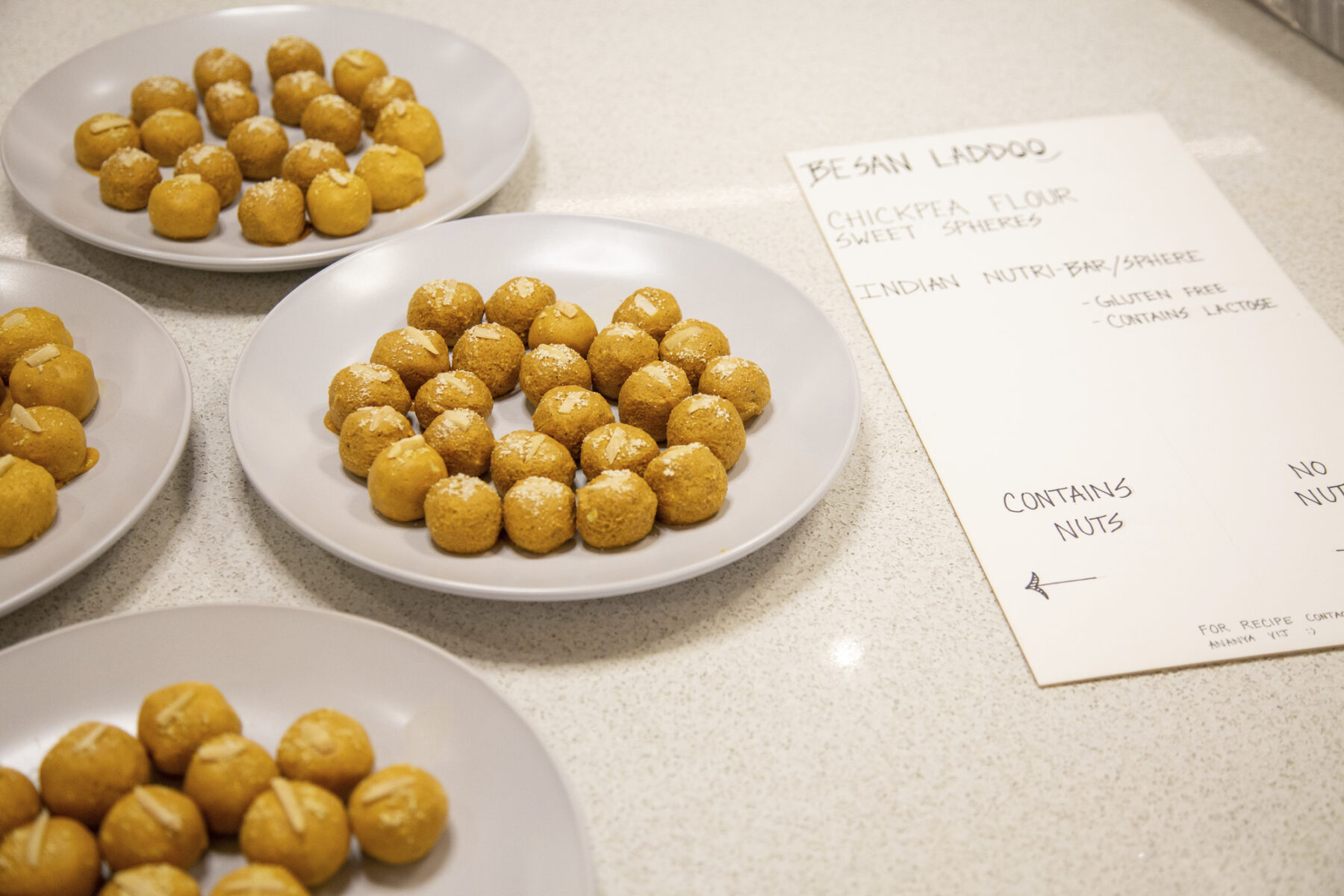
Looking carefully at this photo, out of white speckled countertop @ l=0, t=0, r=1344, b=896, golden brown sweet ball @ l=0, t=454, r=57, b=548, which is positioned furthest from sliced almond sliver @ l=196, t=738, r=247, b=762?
golden brown sweet ball @ l=0, t=454, r=57, b=548

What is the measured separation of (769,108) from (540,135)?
15.3 inches

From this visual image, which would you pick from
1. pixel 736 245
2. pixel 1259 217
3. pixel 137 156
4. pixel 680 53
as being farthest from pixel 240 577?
pixel 1259 217

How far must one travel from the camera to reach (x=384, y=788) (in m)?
0.69

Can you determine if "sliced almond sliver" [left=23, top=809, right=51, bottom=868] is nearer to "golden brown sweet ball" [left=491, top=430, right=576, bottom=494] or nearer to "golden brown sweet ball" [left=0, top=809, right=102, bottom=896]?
"golden brown sweet ball" [left=0, top=809, right=102, bottom=896]

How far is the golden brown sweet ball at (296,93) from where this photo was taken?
140 centimetres

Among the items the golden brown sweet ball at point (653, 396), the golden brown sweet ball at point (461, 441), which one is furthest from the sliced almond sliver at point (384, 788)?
the golden brown sweet ball at point (653, 396)

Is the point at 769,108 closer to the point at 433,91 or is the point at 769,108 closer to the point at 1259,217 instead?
the point at 433,91

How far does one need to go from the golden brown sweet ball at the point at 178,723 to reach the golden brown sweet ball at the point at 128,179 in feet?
2.52

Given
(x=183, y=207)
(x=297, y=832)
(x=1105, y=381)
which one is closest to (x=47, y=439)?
(x=183, y=207)

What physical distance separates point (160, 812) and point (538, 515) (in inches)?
14.3

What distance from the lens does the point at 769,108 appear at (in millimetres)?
1645

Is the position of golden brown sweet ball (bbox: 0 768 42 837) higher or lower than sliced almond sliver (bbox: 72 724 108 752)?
lower

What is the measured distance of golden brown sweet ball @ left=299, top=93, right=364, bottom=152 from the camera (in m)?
1.35

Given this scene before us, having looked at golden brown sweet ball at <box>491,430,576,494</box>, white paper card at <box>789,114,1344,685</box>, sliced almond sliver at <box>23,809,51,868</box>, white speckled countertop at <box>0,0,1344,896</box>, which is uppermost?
golden brown sweet ball at <box>491,430,576,494</box>
